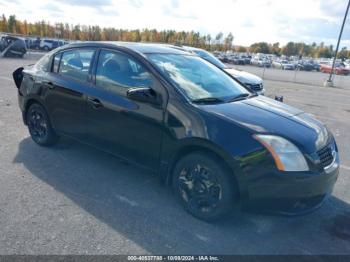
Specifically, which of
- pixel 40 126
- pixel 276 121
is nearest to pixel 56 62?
pixel 40 126

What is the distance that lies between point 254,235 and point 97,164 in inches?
91.2

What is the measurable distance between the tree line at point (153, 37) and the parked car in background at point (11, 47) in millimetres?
19502

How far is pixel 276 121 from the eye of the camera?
2908 mm

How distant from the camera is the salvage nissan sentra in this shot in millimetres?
2611

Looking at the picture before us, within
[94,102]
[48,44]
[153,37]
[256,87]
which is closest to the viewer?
[94,102]

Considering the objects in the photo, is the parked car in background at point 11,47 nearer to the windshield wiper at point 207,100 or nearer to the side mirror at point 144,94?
the side mirror at point 144,94

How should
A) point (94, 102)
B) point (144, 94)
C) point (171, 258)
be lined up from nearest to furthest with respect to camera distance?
1. point (171, 258)
2. point (144, 94)
3. point (94, 102)

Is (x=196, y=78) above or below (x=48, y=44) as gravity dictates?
above

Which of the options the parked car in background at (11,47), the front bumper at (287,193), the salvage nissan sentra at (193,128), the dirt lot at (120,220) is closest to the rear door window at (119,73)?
the salvage nissan sentra at (193,128)

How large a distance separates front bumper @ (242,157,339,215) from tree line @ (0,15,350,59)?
145 feet

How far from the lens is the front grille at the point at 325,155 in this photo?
9.04 feet

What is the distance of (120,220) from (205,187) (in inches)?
35.4

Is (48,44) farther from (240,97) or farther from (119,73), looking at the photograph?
(240,97)

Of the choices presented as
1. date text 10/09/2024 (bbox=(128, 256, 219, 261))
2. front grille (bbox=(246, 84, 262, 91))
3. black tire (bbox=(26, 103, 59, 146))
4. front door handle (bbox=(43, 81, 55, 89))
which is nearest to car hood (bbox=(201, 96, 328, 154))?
date text 10/09/2024 (bbox=(128, 256, 219, 261))
